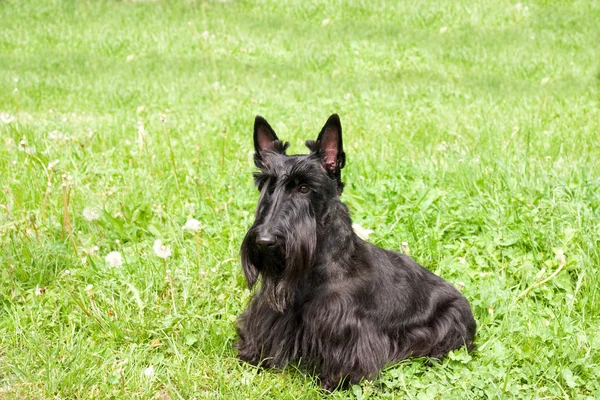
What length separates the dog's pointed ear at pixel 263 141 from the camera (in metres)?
3.35

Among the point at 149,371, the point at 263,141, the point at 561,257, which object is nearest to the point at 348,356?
the point at 149,371

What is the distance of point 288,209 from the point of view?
3078 millimetres

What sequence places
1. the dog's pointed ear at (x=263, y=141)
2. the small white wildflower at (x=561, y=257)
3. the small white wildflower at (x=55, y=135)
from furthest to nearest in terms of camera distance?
the small white wildflower at (x=55, y=135) < the small white wildflower at (x=561, y=257) < the dog's pointed ear at (x=263, y=141)

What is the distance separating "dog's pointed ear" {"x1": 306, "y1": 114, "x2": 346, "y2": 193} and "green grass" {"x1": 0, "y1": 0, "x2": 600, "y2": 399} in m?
1.14

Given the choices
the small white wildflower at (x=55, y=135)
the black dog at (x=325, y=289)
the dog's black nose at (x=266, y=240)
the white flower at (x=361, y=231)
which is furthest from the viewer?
the small white wildflower at (x=55, y=135)

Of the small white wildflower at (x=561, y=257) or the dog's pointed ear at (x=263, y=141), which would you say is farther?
the small white wildflower at (x=561, y=257)

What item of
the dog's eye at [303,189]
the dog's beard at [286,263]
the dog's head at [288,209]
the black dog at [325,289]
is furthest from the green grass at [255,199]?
the dog's eye at [303,189]

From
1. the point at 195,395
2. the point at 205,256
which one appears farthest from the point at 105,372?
the point at 205,256

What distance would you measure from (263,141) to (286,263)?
679 millimetres

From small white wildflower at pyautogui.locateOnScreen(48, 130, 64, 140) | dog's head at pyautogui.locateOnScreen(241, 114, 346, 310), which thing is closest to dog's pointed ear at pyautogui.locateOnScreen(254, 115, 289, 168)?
dog's head at pyautogui.locateOnScreen(241, 114, 346, 310)

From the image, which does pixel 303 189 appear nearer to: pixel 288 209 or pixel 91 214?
pixel 288 209

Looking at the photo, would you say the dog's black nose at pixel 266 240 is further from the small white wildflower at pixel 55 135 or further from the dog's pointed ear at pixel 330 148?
the small white wildflower at pixel 55 135

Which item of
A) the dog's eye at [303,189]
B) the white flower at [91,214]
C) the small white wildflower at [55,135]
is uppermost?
the dog's eye at [303,189]

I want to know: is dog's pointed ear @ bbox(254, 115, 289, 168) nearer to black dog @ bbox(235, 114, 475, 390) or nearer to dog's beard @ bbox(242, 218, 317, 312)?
black dog @ bbox(235, 114, 475, 390)
